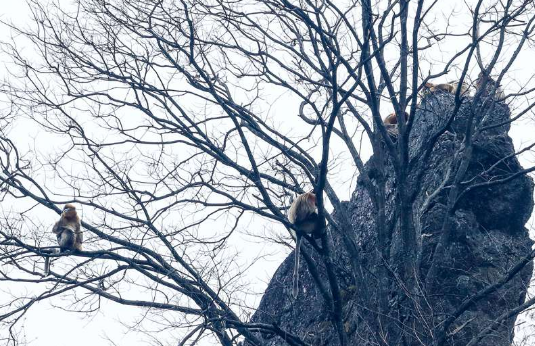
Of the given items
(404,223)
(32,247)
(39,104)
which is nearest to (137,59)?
(39,104)

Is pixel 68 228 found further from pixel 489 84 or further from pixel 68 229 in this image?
pixel 489 84

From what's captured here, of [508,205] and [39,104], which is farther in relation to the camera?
[508,205]

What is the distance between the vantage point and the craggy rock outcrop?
9281 mm

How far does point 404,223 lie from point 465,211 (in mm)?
1824

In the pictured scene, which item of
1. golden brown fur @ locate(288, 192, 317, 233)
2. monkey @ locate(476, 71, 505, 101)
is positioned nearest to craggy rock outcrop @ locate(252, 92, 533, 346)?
monkey @ locate(476, 71, 505, 101)

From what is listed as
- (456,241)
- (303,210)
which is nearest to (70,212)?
(303,210)

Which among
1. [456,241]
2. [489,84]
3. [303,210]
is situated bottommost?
[456,241]

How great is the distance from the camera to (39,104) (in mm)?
9320

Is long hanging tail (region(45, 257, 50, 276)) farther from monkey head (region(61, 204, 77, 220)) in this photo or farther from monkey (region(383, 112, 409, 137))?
monkey (region(383, 112, 409, 137))

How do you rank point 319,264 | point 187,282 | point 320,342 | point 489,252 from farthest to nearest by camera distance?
point 319,264, point 320,342, point 489,252, point 187,282

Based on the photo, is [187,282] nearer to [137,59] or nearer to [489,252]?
[137,59]

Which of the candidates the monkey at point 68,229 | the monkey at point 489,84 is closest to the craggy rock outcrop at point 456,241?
the monkey at point 489,84

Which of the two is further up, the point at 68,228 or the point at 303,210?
the point at 68,228

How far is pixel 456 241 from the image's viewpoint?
991 cm
